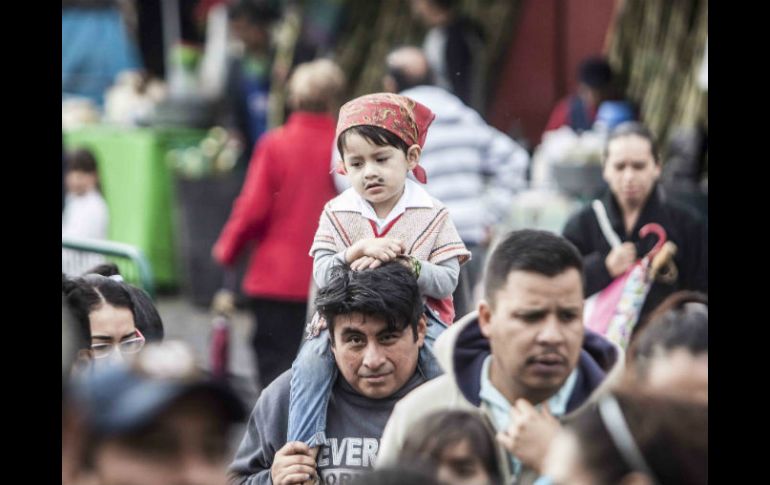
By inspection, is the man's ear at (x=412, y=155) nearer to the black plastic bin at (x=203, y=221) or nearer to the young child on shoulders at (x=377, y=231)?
the young child on shoulders at (x=377, y=231)

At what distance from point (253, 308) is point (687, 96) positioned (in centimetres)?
485

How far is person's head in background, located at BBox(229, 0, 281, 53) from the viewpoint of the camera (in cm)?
923

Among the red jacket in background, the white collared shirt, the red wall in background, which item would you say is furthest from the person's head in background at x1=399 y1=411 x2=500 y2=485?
the red wall in background

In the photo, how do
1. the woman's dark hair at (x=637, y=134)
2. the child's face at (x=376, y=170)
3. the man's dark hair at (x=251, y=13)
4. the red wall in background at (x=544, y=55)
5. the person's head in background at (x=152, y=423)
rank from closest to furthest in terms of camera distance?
the person's head in background at (x=152, y=423) → the child's face at (x=376, y=170) → the woman's dark hair at (x=637, y=134) → the man's dark hair at (x=251, y=13) → the red wall in background at (x=544, y=55)

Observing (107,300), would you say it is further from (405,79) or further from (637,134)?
(405,79)

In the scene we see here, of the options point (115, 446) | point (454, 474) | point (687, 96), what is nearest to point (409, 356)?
point (454, 474)

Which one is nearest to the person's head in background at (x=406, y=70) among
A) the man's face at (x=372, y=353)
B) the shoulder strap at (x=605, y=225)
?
the shoulder strap at (x=605, y=225)

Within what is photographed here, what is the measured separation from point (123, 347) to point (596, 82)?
6.75 meters

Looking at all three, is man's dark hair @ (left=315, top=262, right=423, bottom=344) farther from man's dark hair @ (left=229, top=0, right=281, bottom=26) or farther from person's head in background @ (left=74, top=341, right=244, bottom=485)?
man's dark hair @ (left=229, top=0, right=281, bottom=26)

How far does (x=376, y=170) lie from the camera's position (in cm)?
325

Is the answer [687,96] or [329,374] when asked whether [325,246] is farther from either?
[687,96]

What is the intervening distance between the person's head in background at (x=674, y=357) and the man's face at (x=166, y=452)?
2.89ft

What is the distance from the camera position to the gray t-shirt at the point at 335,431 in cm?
319
